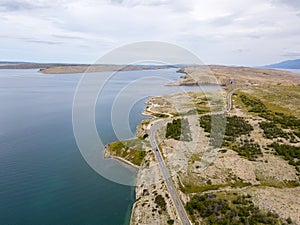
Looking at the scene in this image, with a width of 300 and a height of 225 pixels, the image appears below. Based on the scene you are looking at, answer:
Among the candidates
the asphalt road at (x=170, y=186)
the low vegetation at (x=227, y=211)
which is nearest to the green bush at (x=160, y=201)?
the asphalt road at (x=170, y=186)

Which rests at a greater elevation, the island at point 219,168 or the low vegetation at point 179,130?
the low vegetation at point 179,130

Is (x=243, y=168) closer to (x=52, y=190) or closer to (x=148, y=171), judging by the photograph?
(x=148, y=171)

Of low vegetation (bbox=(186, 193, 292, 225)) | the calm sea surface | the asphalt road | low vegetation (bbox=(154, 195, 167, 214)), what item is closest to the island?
low vegetation (bbox=(186, 193, 292, 225))

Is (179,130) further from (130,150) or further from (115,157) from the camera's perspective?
(115,157)

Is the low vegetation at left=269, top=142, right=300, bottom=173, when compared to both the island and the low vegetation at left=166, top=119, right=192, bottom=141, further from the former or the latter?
the low vegetation at left=166, top=119, right=192, bottom=141

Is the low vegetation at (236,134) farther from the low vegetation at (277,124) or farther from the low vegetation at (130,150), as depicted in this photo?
the low vegetation at (130,150)

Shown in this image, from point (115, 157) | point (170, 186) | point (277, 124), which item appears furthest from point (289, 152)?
point (115, 157)

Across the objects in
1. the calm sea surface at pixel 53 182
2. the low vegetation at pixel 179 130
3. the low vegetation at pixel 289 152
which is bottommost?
the calm sea surface at pixel 53 182
